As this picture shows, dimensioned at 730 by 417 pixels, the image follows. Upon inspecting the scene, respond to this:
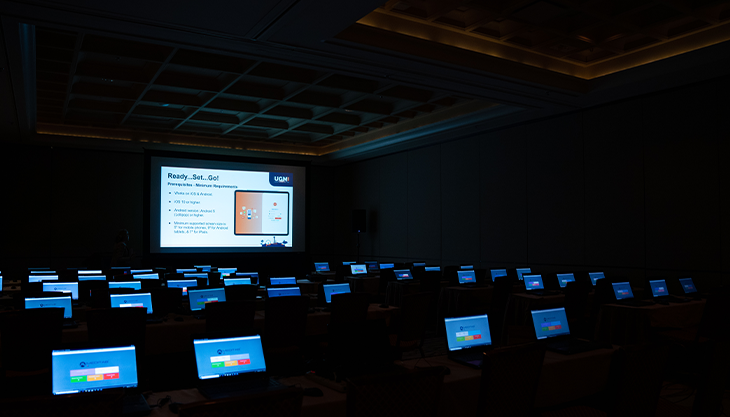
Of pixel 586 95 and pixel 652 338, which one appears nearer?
pixel 652 338

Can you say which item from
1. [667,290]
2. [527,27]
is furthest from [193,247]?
[667,290]

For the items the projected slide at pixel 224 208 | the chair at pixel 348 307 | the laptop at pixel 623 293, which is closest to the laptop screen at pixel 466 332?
the chair at pixel 348 307

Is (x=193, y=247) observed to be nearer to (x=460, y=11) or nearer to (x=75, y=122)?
(x=75, y=122)

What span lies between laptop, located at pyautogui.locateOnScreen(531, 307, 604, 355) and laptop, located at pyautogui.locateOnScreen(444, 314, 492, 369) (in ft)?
1.48

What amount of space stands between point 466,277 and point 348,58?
16.2 ft

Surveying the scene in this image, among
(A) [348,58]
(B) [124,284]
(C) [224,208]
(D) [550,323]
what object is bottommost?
(D) [550,323]

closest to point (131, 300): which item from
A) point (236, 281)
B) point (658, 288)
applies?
point (236, 281)

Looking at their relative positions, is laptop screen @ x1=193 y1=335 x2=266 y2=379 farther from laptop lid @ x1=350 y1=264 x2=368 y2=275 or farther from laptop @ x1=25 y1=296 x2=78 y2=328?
laptop lid @ x1=350 y1=264 x2=368 y2=275

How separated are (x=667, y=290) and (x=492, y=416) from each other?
615cm

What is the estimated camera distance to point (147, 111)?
11492 millimetres

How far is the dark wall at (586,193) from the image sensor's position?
804 cm

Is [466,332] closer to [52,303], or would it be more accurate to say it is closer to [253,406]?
[253,406]

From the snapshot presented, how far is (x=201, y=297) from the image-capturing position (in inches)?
243

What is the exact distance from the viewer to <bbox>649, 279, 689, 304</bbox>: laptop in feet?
23.4
